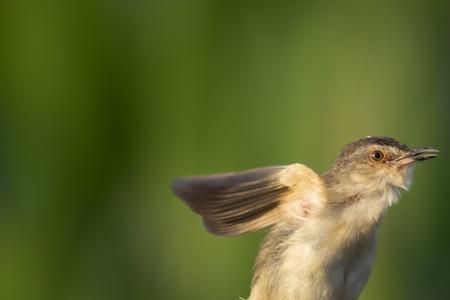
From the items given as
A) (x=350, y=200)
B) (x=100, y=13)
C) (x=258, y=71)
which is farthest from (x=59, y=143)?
(x=350, y=200)

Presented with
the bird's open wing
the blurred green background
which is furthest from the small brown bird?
the blurred green background

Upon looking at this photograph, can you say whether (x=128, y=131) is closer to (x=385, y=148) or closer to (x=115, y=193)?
(x=115, y=193)

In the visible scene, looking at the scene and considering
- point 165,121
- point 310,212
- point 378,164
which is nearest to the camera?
point 310,212

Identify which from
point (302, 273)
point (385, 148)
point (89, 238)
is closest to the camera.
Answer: point (302, 273)

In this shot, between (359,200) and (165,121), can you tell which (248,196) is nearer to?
(359,200)

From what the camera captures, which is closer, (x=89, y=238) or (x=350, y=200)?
(x=350, y=200)

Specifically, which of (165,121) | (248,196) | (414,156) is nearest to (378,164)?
(414,156)

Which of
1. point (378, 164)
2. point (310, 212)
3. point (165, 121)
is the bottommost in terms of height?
point (310, 212)
